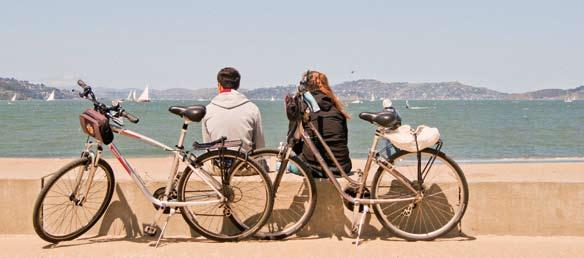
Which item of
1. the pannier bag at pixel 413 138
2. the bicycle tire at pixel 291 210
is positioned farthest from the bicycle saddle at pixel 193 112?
the pannier bag at pixel 413 138

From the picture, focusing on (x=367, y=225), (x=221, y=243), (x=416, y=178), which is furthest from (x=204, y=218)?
(x=416, y=178)

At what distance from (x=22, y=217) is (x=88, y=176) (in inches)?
36.2

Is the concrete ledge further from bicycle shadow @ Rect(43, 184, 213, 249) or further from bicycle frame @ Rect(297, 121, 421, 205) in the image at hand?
bicycle frame @ Rect(297, 121, 421, 205)

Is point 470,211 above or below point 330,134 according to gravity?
below

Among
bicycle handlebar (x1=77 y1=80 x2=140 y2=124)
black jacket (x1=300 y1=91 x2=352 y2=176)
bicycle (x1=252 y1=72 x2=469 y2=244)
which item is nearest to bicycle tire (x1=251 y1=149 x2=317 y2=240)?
bicycle (x1=252 y1=72 x2=469 y2=244)

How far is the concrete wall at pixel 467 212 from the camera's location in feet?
17.6

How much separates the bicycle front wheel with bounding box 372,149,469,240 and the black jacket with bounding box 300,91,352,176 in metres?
0.45

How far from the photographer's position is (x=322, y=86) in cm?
576

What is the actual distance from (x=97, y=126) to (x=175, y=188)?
2.57 feet

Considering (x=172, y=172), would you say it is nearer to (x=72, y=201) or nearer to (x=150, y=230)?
(x=150, y=230)

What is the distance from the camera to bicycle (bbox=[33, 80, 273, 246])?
5020 mm

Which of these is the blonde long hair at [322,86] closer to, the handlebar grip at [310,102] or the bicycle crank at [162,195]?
the handlebar grip at [310,102]

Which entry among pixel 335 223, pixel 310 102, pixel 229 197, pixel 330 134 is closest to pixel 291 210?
pixel 335 223

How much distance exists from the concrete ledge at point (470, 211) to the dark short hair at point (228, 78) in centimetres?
111
